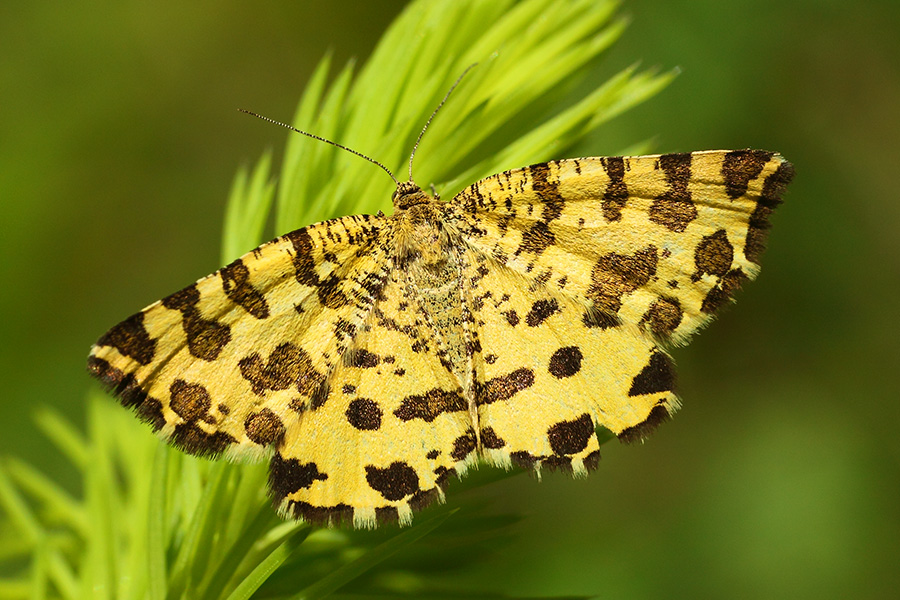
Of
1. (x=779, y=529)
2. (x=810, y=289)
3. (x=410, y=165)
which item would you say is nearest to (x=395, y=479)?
(x=410, y=165)

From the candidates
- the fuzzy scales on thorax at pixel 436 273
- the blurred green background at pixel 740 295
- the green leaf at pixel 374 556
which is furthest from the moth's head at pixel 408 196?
the blurred green background at pixel 740 295

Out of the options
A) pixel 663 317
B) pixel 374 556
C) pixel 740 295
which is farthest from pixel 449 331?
pixel 740 295

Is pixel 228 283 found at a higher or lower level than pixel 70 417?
lower

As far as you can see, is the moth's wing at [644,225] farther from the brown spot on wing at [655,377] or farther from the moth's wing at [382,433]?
the moth's wing at [382,433]

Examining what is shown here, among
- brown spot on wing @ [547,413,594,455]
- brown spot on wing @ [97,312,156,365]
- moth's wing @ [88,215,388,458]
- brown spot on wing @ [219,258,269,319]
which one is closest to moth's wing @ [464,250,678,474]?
brown spot on wing @ [547,413,594,455]

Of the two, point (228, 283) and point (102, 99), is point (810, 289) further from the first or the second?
point (102, 99)

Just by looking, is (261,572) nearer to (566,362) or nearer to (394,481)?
(394,481)

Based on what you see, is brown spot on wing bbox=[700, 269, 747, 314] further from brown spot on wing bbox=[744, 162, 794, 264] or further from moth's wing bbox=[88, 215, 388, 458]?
moth's wing bbox=[88, 215, 388, 458]
